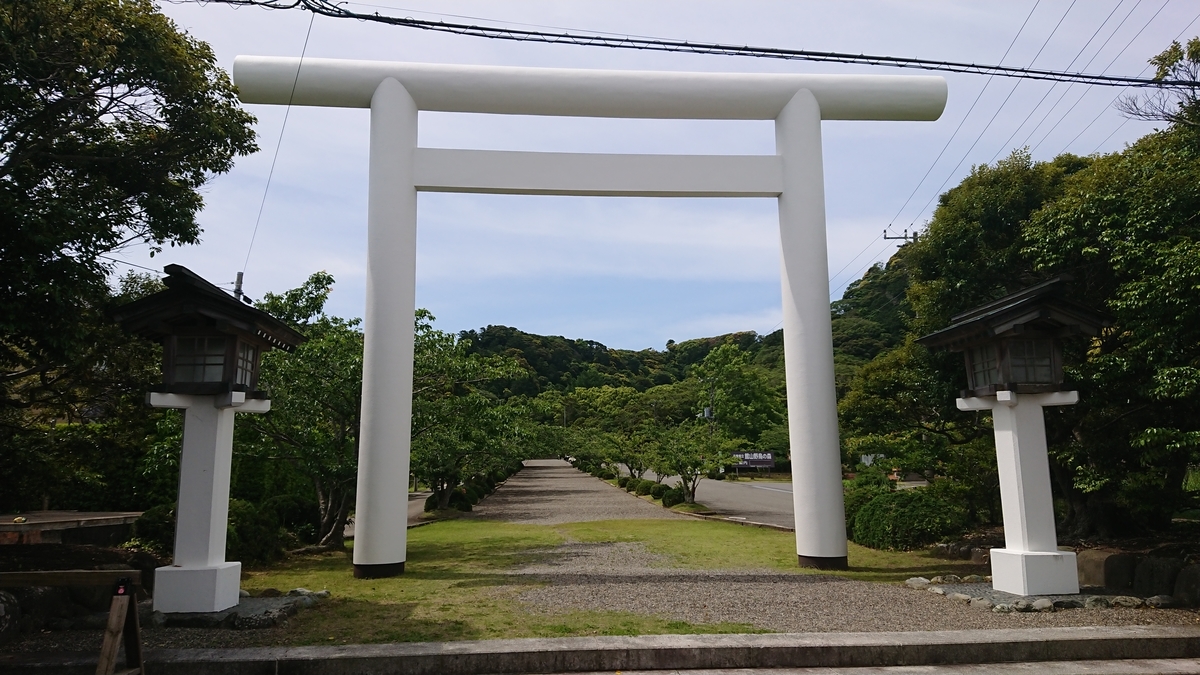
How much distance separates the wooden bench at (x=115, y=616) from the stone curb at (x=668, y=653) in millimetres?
380

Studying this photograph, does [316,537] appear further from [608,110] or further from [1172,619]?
[1172,619]

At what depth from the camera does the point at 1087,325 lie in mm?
7551

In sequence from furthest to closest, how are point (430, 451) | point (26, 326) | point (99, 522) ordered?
point (430, 451), point (99, 522), point (26, 326)

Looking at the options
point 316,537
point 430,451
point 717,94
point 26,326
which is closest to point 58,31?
point 26,326

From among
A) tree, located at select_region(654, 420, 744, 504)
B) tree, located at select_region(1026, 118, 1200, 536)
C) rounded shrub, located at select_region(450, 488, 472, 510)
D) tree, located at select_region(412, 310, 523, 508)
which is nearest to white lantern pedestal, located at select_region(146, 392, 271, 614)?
tree, located at select_region(412, 310, 523, 508)

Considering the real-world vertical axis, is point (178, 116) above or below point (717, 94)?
below

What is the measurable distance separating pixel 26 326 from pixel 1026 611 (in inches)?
366

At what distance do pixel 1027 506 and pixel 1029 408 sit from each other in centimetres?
102

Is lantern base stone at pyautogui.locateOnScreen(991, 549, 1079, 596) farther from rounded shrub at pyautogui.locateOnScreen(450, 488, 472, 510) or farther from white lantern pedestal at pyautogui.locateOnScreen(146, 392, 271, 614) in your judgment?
rounded shrub at pyautogui.locateOnScreen(450, 488, 472, 510)

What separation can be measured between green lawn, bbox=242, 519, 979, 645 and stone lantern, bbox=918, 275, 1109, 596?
191cm

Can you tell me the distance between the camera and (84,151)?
A: 288 inches

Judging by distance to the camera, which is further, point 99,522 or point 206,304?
point 99,522

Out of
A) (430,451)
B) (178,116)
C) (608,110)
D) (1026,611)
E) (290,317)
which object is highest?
(608,110)

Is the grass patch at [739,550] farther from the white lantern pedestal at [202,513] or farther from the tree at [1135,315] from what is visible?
the white lantern pedestal at [202,513]
